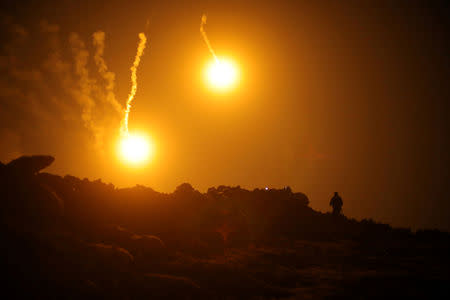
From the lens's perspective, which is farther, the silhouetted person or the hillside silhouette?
the silhouetted person

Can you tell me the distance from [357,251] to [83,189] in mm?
18026

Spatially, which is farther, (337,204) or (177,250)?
(337,204)

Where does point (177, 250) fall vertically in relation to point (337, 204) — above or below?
below

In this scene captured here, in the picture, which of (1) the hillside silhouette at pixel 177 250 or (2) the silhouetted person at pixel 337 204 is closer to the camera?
(1) the hillside silhouette at pixel 177 250

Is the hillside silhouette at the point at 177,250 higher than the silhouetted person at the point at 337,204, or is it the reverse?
the silhouetted person at the point at 337,204

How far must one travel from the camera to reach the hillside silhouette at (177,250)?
391 inches

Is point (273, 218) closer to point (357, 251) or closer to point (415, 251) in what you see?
point (357, 251)

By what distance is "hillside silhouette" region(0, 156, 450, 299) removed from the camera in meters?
9.93

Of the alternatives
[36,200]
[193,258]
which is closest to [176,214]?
[193,258]

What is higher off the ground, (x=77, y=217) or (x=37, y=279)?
(x=77, y=217)

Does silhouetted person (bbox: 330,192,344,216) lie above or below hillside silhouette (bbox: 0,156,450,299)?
above

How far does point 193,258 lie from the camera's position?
14672 millimetres

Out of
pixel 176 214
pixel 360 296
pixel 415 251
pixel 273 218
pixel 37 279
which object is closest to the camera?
pixel 37 279

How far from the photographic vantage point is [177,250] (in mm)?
15703
